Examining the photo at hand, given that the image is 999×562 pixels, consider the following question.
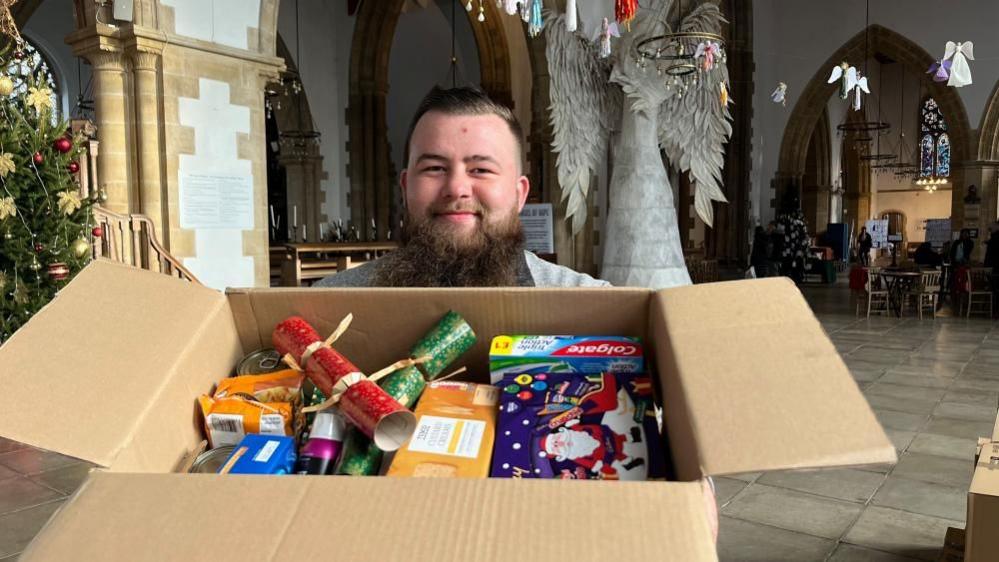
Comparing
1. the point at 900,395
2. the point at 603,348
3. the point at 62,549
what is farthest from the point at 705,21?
the point at 62,549

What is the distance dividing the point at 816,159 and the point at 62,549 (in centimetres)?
2365

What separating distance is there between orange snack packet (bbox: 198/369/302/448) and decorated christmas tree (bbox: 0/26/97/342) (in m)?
4.21

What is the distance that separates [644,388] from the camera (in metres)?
0.94

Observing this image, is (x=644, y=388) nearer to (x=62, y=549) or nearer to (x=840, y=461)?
(x=840, y=461)

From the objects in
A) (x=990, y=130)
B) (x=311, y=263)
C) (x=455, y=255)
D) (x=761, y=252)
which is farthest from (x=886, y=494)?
(x=990, y=130)

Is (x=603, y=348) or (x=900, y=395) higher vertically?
(x=603, y=348)

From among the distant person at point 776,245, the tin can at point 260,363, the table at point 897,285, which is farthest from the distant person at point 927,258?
the tin can at point 260,363

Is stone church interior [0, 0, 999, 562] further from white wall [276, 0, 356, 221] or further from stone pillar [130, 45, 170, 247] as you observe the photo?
white wall [276, 0, 356, 221]

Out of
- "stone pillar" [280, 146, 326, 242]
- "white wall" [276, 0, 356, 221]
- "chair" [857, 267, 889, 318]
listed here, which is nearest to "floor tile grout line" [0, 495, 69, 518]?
"stone pillar" [280, 146, 326, 242]

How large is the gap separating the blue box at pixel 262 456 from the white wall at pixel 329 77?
38.3 feet

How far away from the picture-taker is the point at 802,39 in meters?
15.1

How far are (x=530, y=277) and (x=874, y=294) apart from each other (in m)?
10.5

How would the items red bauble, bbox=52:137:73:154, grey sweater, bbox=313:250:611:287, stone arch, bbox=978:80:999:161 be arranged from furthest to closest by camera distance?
stone arch, bbox=978:80:999:161, red bauble, bbox=52:137:73:154, grey sweater, bbox=313:250:611:287

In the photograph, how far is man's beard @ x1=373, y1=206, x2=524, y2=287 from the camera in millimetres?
1622
